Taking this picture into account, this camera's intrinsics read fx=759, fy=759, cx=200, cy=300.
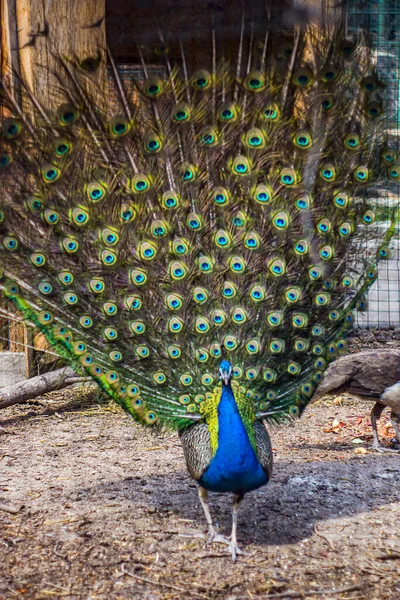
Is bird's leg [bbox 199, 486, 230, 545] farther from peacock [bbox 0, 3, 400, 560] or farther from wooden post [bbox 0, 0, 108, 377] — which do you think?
wooden post [bbox 0, 0, 108, 377]

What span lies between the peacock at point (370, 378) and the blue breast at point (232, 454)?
221 cm

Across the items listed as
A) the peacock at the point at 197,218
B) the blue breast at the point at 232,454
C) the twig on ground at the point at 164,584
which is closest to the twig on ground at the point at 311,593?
the twig on ground at the point at 164,584

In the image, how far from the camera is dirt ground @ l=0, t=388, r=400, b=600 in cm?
373

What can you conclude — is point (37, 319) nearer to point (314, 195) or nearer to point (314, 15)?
point (314, 195)

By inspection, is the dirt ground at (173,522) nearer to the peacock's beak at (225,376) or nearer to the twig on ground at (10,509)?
the twig on ground at (10,509)

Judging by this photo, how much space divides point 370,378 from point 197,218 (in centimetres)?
236

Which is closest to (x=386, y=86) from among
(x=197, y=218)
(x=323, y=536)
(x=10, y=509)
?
(x=197, y=218)

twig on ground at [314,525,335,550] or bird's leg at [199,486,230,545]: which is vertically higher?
bird's leg at [199,486,230,545]

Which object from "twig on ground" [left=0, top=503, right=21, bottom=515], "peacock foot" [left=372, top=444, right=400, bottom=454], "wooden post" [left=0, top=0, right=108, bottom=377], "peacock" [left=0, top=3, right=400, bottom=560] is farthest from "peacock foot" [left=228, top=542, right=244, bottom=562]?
"wooden post" [left=0, top=0, right=108, bottom=377]

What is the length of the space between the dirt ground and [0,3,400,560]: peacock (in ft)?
1.34

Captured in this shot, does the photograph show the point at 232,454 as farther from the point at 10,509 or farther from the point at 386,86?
the point at 386,86

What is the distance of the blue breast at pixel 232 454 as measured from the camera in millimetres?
3889

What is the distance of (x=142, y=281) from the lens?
14.5ft

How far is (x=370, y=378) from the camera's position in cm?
607
